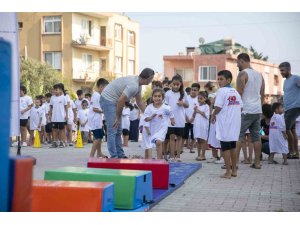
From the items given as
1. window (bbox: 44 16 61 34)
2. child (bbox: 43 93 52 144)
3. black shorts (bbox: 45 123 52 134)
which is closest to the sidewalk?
child (bbox: 43 93 52 144)

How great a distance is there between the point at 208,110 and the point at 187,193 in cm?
420

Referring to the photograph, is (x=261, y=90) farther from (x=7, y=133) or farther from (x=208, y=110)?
(x=7, y=133)

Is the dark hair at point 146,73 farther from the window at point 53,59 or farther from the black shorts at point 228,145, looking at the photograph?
the window at point 53,59

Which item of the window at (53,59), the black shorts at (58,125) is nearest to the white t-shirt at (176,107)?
the black shorts at (58,125)

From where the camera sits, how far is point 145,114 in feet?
28.9

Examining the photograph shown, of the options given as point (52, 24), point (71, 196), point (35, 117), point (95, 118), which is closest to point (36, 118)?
point (35, 117)

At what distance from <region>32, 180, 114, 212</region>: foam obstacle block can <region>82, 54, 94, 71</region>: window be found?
29790mm

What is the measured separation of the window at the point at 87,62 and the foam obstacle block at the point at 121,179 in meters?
29.0

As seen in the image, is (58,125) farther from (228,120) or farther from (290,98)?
(228,120)

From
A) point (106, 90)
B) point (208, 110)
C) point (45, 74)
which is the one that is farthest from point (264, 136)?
point (45, 74)

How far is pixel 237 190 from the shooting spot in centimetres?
667

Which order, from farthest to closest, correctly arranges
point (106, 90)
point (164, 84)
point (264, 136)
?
point (164, 84) → point (264, 136) → point (106, 90)

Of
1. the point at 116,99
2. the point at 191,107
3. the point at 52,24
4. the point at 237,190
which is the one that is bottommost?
the point at 237,190

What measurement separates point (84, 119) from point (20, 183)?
38.3 feet
